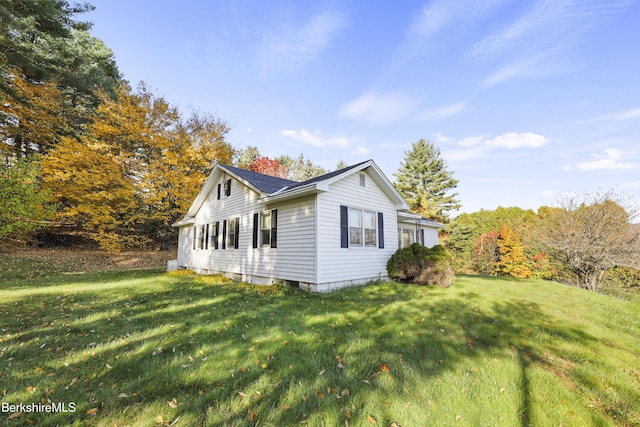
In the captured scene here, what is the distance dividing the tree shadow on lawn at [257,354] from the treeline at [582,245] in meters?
10.5

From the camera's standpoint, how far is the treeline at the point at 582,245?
1287cm

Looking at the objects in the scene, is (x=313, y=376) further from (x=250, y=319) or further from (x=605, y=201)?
(x=605, y=201)

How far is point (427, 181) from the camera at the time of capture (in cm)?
3131

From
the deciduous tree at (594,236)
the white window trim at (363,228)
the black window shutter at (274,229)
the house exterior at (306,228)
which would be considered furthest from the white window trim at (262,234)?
the deciduous tree at (594,236)

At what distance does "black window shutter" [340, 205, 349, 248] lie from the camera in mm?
9403

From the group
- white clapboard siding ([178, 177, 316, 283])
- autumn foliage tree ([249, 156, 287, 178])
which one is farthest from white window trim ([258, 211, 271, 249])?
autumn foliage tree ([249, 156, 287, 178])

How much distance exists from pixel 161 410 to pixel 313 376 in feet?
5.38

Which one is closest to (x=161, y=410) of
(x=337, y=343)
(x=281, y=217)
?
(x=337, y=343)

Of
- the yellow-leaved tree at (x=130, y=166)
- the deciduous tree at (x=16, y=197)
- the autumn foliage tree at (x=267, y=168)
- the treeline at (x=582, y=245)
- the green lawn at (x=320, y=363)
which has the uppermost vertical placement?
the autumn foliage tree at (x=267, y=168)

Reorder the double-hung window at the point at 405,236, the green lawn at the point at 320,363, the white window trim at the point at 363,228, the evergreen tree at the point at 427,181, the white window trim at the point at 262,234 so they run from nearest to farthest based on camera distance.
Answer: the green lawn at the point at 320,363 → the white window trim at the point at 363,228 → the white window trim at the point at 262,234 → the double-hung window at the point at 405,236 → the evergreen tree at the point at 427,181

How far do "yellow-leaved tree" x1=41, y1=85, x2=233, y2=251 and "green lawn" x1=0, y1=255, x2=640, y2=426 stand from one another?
13.0m

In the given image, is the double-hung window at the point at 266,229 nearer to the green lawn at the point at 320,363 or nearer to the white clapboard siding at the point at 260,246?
the white clapboard siding at the point at 260,246

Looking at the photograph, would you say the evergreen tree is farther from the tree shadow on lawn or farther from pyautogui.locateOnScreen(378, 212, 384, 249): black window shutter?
the tree shadow on lawn

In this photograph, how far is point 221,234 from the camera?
13250 millimetres
